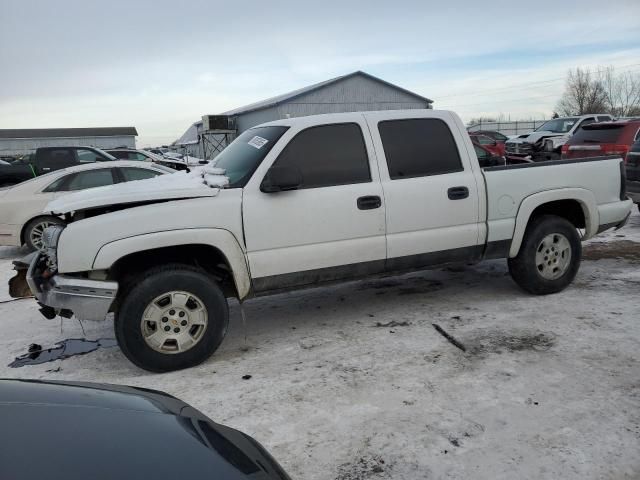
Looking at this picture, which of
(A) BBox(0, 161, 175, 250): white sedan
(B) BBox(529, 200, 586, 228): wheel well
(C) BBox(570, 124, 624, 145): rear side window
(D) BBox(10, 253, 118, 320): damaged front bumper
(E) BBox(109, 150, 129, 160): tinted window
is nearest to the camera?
(D) BBox(10, 253, 118, 320): damaged front bumper

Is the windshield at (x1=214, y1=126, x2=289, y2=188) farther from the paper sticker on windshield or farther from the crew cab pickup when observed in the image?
the crew cab pickup

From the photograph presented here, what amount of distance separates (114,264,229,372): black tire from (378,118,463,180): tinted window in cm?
188

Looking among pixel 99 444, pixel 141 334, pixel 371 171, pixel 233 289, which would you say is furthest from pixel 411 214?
pixel 99 444

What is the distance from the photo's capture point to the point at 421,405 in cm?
331

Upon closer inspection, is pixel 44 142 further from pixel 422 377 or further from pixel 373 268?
pixel 422 377

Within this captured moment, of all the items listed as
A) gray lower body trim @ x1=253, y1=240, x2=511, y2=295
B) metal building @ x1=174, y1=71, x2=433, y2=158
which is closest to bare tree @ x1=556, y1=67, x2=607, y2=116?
metal building @ x1=174, y1=71, x2=433, y2=158

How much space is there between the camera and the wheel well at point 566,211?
17.6ft

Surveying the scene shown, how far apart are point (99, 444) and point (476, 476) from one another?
1.87 metres

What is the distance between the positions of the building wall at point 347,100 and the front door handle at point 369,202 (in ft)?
113

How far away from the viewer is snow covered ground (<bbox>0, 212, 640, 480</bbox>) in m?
2.80

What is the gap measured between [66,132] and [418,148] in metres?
83.9

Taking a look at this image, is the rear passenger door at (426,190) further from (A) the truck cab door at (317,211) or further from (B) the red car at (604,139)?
(B) the red car at (604,139)

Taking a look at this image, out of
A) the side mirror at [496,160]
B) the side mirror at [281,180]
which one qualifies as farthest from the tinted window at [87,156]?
the side mirror at [281,180]

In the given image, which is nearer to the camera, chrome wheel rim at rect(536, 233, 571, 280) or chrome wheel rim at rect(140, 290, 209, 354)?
chrome wheel rim at rect(140, 290, 209, 354)
